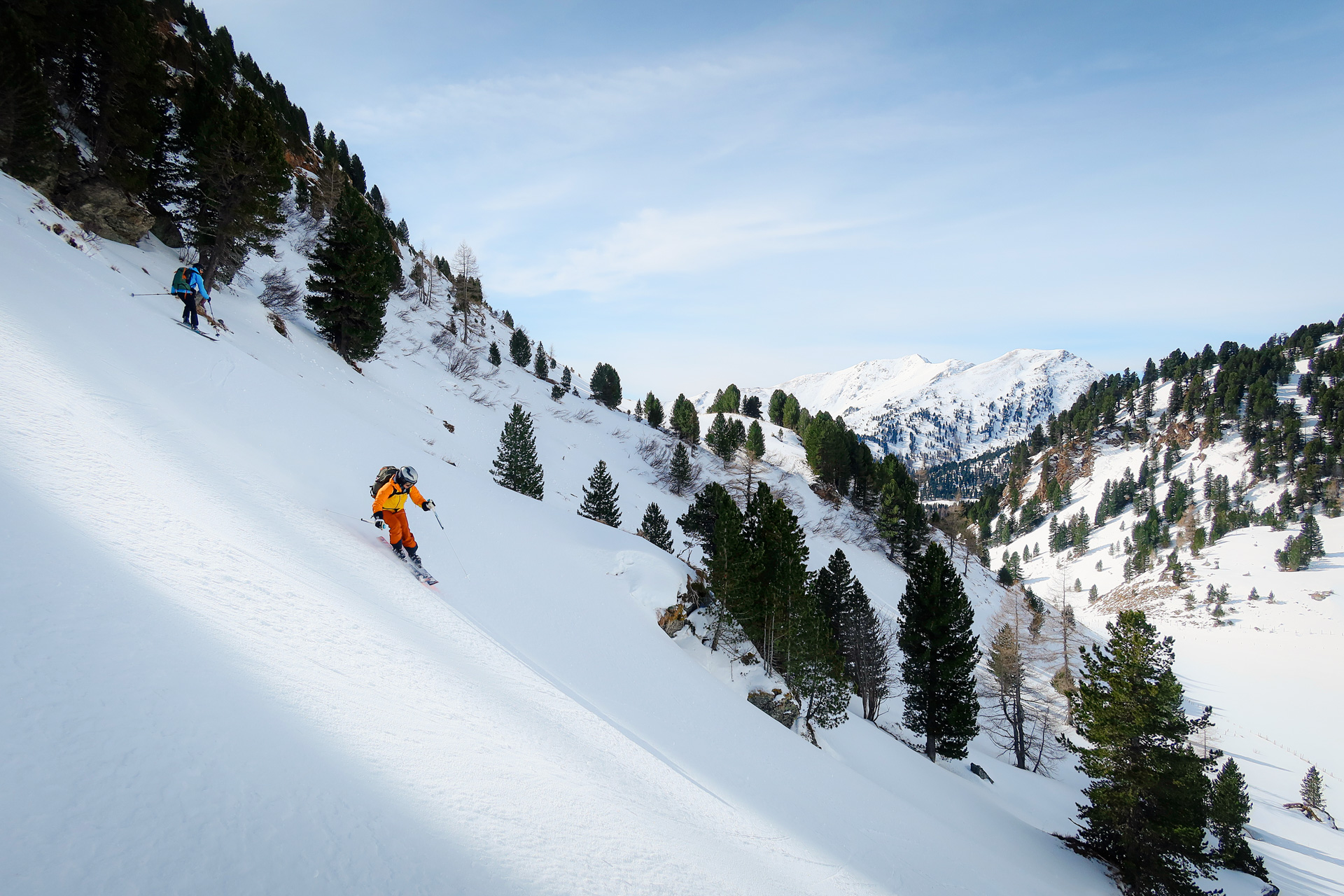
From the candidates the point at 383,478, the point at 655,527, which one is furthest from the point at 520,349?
the point at 383,478

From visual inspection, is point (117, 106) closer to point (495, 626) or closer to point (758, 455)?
point (495, 626)

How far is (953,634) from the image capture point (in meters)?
24.0

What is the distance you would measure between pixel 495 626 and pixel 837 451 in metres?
67.2

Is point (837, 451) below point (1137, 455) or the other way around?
below

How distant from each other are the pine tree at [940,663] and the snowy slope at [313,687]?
6024mm

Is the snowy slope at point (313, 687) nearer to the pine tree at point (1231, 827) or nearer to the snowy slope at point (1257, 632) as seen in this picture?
the pine tree at point (1231, 827)

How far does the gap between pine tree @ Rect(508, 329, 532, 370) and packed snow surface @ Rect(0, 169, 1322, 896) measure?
162ft

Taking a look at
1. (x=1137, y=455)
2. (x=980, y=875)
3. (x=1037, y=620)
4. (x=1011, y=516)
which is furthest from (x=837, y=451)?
(x=1137, y=455)

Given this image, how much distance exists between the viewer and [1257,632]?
86875 mm

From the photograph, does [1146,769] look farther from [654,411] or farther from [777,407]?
[777,407]

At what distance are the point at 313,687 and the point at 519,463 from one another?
1180 inches

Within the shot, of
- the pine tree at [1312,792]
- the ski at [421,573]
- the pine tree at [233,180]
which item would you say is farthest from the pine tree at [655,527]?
the pine tree at [1312,792]

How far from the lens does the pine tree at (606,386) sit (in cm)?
7394

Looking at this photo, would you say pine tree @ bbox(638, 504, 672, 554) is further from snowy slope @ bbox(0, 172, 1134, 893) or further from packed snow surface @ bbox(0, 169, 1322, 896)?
snowy slope @ bbox(0, 172, 1134, 893)
